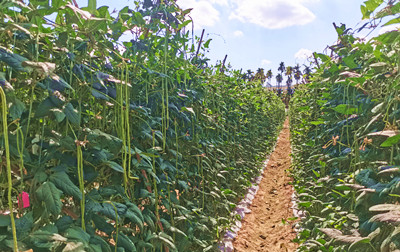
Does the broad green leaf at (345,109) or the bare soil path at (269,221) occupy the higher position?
the broad green leaf at (345,109)

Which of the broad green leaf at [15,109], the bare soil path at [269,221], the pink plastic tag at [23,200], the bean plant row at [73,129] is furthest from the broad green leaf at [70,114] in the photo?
the bare soil path at [269,221]

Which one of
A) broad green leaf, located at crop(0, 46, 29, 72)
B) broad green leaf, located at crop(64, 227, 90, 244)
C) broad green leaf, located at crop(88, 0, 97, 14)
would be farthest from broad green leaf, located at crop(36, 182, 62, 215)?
broad green leaf, located at crop(88, 0, 97, 14)

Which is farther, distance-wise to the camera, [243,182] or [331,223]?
[243,182]

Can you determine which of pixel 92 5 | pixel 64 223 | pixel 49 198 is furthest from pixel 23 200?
pixel 92 5

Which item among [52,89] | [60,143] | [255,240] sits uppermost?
[52,89]

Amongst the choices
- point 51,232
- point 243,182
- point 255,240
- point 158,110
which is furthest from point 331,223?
Result: point 243,182

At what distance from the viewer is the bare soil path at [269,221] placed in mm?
3672

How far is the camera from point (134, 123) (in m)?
2.10

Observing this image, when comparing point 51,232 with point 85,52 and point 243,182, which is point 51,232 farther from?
point 243,182

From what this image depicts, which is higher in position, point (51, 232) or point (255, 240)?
point (51, 232)

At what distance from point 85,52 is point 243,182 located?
4.33m

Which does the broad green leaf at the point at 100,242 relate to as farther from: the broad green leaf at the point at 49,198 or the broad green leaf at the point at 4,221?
the broad green leaf at the point at 4,221

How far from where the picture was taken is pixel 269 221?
14.9 ft

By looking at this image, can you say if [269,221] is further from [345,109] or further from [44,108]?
[44,108]
